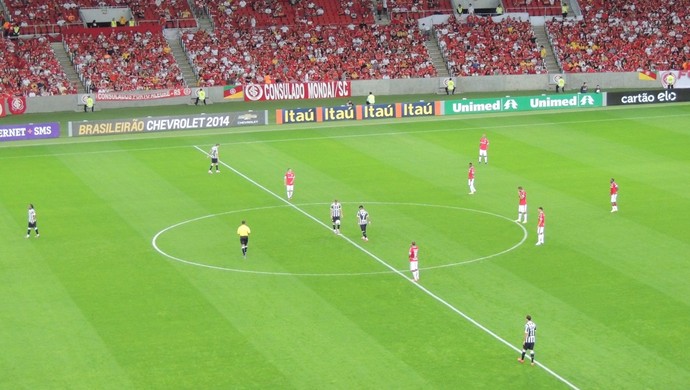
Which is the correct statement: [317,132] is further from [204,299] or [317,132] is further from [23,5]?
[204,299]

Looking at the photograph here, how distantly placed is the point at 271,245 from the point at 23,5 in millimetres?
50009

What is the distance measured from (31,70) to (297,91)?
62.5 ft

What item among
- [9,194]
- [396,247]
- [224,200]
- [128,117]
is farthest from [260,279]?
[128,117]

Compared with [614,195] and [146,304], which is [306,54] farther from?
[146,304]

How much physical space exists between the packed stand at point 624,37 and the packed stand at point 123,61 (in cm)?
3157

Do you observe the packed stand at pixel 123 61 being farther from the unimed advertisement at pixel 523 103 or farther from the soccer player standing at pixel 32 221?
the soccer player standing at pixel 32 221

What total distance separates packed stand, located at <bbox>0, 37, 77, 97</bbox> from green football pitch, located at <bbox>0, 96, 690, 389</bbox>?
13468mm

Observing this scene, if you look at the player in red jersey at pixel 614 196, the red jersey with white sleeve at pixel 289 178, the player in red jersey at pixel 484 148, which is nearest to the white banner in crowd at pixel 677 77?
the player in red jersey at pixel 484 148

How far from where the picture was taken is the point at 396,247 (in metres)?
43.2

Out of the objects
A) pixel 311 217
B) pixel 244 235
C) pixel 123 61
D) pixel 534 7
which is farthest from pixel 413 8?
pixel 244 235

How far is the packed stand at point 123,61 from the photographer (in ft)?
269

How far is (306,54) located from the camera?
8881 cm

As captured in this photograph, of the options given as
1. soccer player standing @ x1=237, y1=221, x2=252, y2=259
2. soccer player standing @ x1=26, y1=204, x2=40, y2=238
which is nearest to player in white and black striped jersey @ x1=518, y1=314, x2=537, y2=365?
soccer player standing @ x1=237, y1=221, x2=252, y2=259

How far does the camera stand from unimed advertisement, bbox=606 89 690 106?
3164 inches
